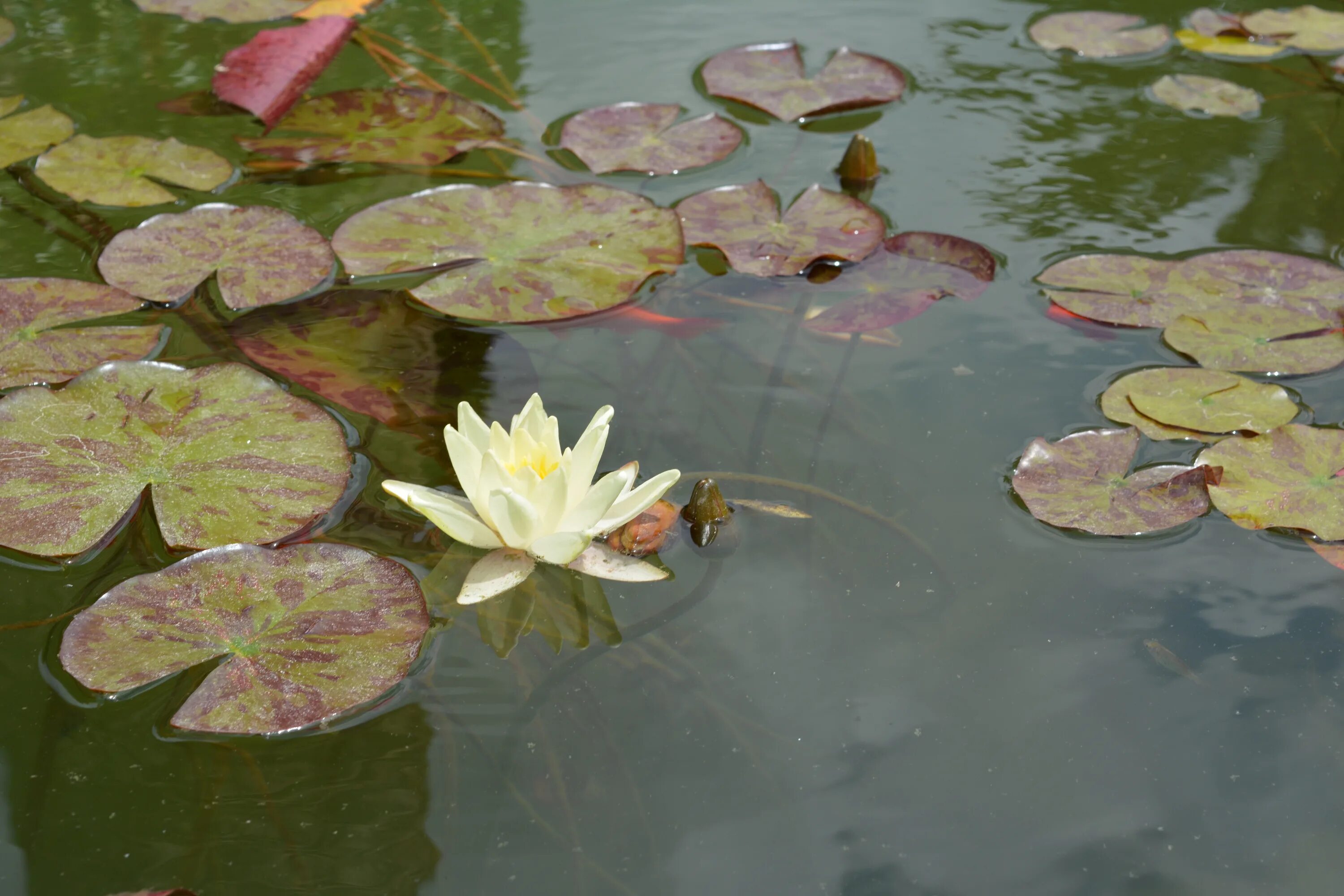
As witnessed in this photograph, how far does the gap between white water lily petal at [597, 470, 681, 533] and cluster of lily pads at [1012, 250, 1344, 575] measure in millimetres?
630

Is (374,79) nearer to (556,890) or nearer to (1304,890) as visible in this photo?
(556,890)

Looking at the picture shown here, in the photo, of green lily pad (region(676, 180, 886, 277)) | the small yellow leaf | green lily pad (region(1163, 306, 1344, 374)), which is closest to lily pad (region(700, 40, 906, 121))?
green lily pad (region(676, 180, 886, 277))

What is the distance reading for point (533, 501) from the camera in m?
1.50

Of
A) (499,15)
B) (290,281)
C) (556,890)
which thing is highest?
(499,15)

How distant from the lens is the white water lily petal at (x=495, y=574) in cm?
148

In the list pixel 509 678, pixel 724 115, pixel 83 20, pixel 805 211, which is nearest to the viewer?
pixel 509 678

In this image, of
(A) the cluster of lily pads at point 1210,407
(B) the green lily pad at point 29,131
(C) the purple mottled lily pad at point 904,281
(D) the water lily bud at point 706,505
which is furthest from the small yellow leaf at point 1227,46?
(B) the green lily pad at point 29,131

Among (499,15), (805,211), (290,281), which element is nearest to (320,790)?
(290,281)

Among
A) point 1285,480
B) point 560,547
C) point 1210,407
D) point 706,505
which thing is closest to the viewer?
point 560,547

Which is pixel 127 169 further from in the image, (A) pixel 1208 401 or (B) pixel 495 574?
(A) pixel 1208 401

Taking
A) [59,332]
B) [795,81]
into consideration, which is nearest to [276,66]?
[59,332]

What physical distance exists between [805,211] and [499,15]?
1482mm

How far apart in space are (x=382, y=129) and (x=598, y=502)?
63.3 inches

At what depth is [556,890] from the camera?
1.18 m
